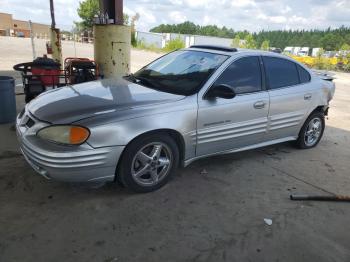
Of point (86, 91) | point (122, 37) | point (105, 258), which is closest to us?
point (105, 258)

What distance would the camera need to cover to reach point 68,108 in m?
3.35

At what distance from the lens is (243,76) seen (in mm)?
4164

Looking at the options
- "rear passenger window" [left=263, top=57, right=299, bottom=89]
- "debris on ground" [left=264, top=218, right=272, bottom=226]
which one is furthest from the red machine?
"debris on ground" [left=264, top=218, right=272, bottom=226]

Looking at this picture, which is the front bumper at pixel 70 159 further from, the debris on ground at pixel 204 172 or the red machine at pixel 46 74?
the red machine at pixel 46 74

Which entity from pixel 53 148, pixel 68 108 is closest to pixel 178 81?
pixel 68 108

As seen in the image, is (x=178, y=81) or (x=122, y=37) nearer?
(x=178, y=81)

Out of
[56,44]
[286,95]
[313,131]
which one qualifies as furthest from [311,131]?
[56,44]

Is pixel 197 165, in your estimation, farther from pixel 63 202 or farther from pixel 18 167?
pixel 18 167

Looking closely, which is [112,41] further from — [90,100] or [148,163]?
[148,163]

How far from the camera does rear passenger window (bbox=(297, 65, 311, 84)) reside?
4.95m

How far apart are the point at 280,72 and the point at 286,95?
0.34 m

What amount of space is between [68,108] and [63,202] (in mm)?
954

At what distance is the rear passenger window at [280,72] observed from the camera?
446 centimetres

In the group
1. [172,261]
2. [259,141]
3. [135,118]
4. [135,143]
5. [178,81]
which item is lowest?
[172,261]
